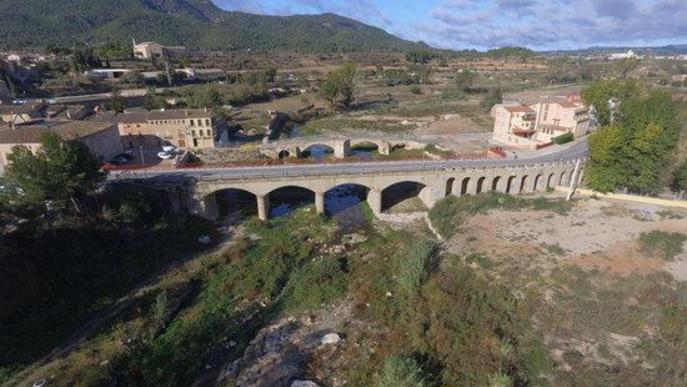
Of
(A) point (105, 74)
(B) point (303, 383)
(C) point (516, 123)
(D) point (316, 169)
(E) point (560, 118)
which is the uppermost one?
(A) point (105, 74)

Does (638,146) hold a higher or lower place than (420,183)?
higher

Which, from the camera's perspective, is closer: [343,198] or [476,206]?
[476,206]

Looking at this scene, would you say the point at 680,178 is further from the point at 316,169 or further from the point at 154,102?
the point at 154,102

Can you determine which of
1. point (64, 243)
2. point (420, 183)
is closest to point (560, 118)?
point (420, 183)

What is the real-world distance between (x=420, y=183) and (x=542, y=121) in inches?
1397

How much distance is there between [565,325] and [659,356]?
5778 millimetres

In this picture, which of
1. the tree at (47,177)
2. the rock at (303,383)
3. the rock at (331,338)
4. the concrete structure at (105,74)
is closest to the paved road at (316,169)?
the tree at (47,177)

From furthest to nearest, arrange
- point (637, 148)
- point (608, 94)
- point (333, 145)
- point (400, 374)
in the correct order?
point (333, 145) < point (608, 94) < point (637, 148) < point (400, 374)

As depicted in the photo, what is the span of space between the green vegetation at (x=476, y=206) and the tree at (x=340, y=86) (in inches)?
2586

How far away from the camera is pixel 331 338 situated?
99.2 feet

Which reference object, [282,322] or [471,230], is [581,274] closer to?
[471,230]

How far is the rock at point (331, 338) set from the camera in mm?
30125

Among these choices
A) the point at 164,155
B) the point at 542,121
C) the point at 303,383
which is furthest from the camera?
the point at 542,121

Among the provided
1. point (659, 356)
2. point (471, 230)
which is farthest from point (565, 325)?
point (471, 230)
